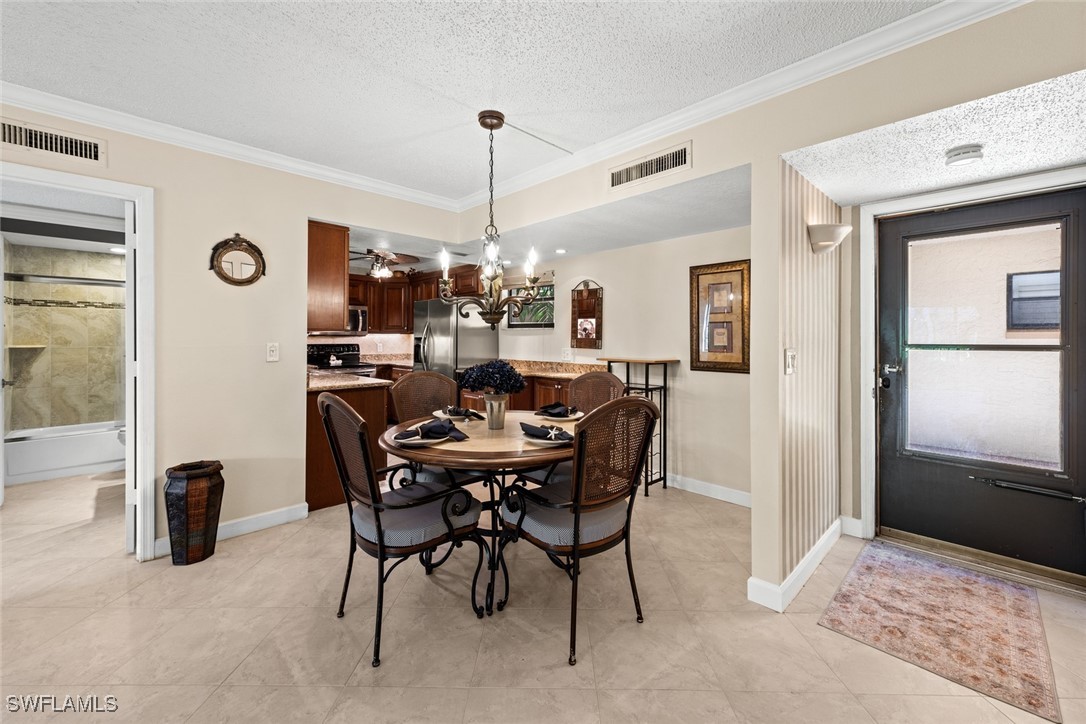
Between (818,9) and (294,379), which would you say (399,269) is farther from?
(818,9)

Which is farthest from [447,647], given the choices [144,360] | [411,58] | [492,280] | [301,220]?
[301,220]

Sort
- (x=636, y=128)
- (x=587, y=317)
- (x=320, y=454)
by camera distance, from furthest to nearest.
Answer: (x=587, y=317) < (x=320, y=454) < (x=636, y=128)

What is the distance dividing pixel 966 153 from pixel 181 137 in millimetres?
4281

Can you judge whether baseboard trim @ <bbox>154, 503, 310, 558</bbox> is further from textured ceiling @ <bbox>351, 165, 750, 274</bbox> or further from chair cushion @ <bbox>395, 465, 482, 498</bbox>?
textured ceiling @ <bbox>351, 165, 750, 274</bbox>

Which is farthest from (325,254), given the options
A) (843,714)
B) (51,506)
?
(843,714)

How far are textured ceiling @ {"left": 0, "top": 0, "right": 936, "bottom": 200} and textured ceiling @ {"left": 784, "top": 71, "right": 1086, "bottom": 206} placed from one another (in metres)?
0.43

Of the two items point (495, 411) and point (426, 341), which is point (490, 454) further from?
point (426, 341)

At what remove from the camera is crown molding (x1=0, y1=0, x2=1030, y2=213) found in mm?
1774

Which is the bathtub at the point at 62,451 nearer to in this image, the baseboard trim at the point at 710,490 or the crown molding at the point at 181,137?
the crown molding at the point at 181,137

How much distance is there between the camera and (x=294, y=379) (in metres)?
3.39

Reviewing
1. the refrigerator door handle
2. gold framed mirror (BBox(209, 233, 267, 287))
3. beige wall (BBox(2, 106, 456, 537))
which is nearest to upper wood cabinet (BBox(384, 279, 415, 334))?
the refrigerator door handle

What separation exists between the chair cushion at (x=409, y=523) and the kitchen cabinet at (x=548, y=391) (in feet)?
8.37

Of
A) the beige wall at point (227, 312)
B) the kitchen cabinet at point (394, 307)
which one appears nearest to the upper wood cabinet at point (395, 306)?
the kitchen cabinet at point (394, 307)

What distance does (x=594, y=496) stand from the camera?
202cm
